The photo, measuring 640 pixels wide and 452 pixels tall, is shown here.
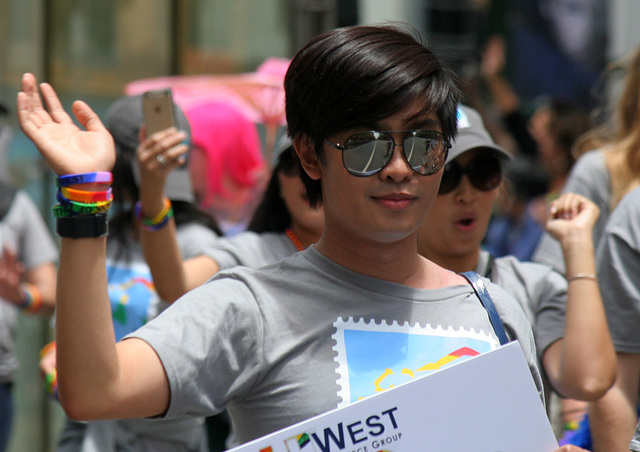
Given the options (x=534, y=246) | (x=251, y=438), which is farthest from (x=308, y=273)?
(x=534, y=246)

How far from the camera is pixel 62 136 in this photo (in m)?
1.53

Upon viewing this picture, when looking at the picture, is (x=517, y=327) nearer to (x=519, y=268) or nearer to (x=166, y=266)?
(x=519, y=268)

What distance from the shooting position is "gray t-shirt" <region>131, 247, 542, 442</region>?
1581 mm

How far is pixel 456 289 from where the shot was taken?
1.85 meters

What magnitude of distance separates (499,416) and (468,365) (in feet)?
0.43

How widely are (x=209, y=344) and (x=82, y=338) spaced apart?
254 mm

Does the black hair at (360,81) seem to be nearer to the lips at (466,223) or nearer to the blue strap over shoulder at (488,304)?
the blue strap over shoulder at (488,304)

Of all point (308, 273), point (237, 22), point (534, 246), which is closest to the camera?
point (308, 273)

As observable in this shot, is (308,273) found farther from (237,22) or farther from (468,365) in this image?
(237,22)

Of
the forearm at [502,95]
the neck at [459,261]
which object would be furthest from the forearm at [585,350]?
the forearm at [502,95]

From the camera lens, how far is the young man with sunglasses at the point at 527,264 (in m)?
2.42

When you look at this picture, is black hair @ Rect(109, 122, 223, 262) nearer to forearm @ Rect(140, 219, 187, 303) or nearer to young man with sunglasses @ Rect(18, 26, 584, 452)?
forearm @ Rect(140, 219, 187, 303)

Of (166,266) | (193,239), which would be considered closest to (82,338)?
(166,266)

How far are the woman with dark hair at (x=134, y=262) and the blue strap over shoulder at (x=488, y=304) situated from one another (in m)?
1.24
